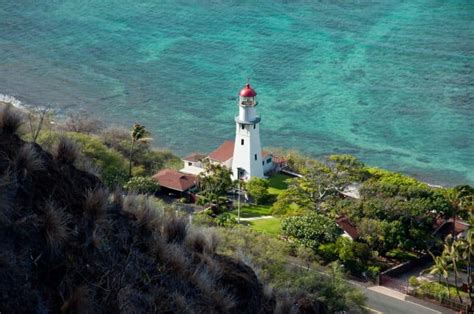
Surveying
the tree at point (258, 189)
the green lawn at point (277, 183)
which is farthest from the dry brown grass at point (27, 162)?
the green lawn at point (277, 183)

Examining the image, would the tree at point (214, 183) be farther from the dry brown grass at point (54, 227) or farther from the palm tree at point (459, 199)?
the dry brown grass at point (54, 227)

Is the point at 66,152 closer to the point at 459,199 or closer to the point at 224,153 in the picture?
the point at 459,199

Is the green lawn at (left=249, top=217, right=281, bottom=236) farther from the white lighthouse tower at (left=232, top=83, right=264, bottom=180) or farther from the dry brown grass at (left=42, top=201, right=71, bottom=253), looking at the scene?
the dry brown grass at (left=42, top=201, right=71, bottom=253)

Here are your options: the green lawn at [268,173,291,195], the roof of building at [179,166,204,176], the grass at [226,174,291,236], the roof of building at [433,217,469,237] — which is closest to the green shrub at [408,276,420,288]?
the roof of building at [433,217,469,237]

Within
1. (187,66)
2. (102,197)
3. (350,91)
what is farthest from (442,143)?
(102,197)

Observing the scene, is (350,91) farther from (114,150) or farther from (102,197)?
(102,197)

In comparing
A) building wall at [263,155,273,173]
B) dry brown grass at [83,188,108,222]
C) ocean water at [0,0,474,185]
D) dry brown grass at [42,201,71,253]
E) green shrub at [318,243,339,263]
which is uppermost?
ocean water at [0,0,474,185]
